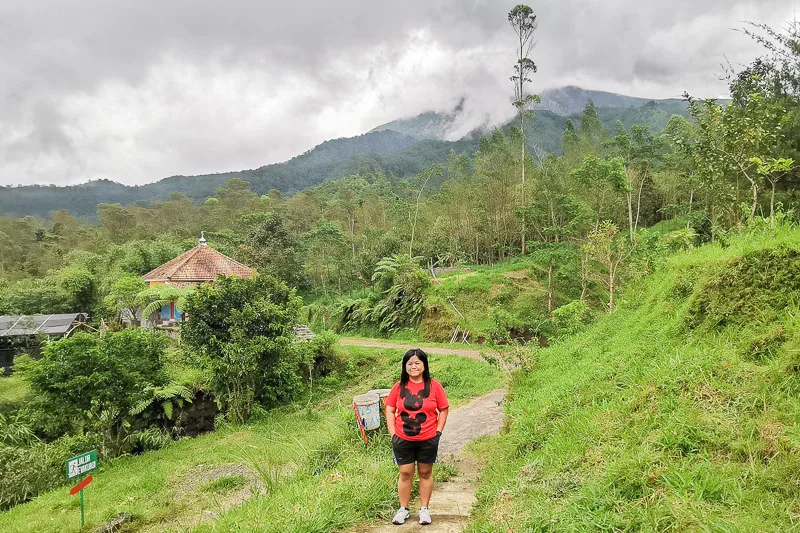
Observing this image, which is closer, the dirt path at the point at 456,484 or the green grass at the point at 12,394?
the dirt path at the point at 456,484

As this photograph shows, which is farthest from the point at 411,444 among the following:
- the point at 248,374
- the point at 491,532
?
the point at 248,374

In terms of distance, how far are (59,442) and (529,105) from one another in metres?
23.2

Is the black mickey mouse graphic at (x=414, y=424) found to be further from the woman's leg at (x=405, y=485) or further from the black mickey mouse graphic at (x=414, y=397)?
the woman's leg at (x=405, y=485)

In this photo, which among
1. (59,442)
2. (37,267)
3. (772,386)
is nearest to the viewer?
(772,386)

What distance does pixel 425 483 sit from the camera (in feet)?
11.3

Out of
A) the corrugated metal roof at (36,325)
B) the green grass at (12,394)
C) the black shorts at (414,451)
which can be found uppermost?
the black shorts at (414,451)

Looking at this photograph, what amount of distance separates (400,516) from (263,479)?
170cm

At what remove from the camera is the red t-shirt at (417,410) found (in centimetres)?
347

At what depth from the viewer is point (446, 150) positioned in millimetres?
105812

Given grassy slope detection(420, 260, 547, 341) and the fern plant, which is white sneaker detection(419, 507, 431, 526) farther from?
grassy slope detection(420, 260, 547, 341)

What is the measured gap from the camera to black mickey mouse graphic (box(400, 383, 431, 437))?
3.47 meters

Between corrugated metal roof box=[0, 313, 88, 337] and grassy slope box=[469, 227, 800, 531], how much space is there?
23534mm

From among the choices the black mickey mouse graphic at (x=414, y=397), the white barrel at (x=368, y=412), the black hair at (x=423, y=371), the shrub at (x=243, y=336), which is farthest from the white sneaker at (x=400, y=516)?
the shrub at (x=243, y=336)

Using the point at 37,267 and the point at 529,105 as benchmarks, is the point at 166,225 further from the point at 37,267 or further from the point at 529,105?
the point at 529,105
